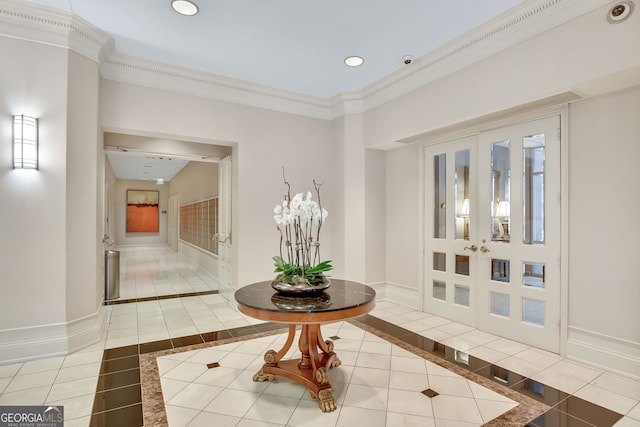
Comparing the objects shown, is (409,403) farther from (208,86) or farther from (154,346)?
(208,86)

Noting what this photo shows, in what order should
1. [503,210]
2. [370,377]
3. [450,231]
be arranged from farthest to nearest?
[450,231]
[503,210]
[370,377]

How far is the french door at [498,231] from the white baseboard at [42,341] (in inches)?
163

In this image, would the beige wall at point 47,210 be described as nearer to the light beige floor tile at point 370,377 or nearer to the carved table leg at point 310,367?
the carved table leg at point 310,367

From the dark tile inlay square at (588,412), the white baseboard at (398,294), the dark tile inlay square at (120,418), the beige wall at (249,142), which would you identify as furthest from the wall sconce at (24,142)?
the dark tile inlay square at (588,412)

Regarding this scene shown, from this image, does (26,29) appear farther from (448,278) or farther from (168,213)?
(168,213)

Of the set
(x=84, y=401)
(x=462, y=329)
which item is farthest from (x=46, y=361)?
(x=462, y=329)

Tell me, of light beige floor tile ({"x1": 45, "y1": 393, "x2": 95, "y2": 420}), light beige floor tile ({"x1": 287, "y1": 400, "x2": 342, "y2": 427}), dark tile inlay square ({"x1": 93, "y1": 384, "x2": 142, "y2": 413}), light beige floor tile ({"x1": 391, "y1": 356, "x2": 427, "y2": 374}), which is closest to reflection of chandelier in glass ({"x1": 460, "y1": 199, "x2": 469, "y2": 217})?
light beige floor tile ({"x1": 391, "y1": 356, "x2": 427, "y2": 374})

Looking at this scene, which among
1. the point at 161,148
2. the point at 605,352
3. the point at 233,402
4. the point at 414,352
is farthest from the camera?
the point at 161,148

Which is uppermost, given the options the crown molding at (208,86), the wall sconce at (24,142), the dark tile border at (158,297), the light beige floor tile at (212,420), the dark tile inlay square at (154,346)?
the crown molding at (208,86)

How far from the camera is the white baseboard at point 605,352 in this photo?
274 cm

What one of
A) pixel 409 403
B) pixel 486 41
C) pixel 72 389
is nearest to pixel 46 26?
pixel 72 389

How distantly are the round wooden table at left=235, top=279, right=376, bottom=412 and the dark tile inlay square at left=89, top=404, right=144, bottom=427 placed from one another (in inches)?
33.0

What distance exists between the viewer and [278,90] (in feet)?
15.9

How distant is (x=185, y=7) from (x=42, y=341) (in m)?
3.37
